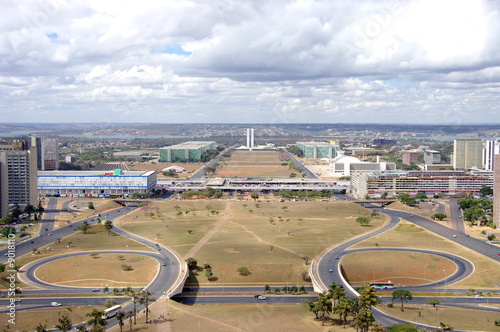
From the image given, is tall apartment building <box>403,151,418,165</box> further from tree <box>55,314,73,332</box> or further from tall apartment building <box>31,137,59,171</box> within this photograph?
tree <box>55,314,73,332</box>

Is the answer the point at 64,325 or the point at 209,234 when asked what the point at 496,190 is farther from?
the point at 64,325

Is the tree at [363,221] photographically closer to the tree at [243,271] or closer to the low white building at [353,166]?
the tree at [243,271]

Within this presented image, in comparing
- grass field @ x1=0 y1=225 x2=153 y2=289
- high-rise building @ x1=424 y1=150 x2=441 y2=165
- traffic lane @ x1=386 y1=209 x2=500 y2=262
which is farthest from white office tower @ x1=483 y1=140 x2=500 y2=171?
grass field @ x1=0 y1=225 x2=153 y2=289

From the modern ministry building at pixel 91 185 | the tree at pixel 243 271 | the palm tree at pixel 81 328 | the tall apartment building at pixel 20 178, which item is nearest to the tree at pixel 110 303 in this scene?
the palm tree at pixel 81 328

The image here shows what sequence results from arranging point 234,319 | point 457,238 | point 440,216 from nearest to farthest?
point 234,319 → point 457,238 → point 440,216

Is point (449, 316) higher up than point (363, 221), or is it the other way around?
point (363, 221)

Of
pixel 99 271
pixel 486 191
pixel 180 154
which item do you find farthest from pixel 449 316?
pixel 180 154

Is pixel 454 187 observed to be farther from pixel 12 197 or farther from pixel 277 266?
pixel 12 197

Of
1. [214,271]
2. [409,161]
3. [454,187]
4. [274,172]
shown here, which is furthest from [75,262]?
[409,161]
